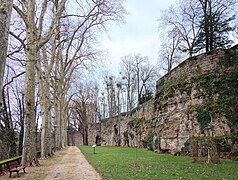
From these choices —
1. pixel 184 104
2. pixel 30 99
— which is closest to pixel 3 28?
pixel 30 99

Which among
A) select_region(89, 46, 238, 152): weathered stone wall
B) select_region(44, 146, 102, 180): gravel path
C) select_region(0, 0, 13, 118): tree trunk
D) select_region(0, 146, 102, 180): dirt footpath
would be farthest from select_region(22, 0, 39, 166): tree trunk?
select_region(89, 46, 238, 152): weathered stone wall

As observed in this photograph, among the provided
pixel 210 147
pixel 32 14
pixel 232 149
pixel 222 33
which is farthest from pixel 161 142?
pixel 32 14

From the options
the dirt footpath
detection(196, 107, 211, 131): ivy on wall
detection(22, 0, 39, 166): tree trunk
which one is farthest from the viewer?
detection(196, 107, 211, 131): ivy on wall

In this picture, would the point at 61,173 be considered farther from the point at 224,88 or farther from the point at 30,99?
the point at 224,88

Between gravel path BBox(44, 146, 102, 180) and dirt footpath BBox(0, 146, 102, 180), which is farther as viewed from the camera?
dirt footpath BBox(0, 146, 102, 180)

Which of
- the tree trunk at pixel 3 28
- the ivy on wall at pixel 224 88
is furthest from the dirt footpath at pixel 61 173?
the ivy on wall at pixel 224 88

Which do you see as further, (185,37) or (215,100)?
(185,37)

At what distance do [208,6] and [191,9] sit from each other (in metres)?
3.54

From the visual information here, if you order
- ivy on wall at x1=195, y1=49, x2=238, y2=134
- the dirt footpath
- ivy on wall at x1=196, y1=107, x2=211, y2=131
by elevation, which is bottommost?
the dirt footpath

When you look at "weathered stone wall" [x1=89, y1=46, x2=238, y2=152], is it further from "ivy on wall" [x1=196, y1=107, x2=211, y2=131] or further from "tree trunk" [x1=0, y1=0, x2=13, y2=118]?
"tree trunk" [x1=0, y1=0, x2=13, y2=118]

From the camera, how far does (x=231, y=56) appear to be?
1472 centimetres

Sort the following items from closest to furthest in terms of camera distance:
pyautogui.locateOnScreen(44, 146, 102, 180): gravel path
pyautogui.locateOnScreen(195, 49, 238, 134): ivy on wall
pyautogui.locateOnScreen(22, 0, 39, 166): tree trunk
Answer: pyautogui.locateOnScreen(44, 146, 102, 180): gravel path < pyautogui.locateOnScreen(22, 0, 39, 166): tree trunk < pyautogui.locateOnScreen(195, 49, 238, 134): ivy on wall

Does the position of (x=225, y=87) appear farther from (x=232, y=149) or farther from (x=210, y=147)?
(x=210, y=147)

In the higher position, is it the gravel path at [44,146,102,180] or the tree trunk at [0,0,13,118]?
the tree trunk at [0,0,13,118]
